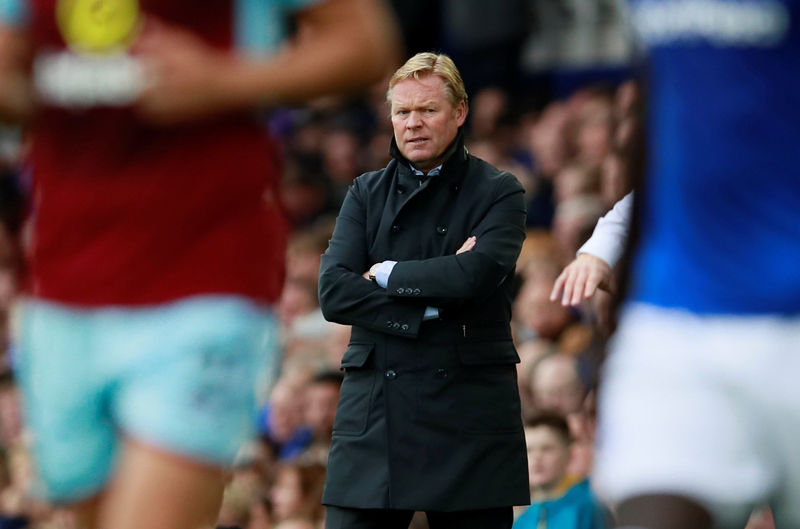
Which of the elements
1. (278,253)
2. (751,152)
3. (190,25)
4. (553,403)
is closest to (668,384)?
(751,152)

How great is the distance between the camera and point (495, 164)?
9.58 meters

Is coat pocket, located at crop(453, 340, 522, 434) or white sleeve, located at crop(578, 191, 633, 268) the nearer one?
white sleeve, located at crop(578, 191, 633, 268)

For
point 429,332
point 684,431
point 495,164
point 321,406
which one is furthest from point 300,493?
point 684,431

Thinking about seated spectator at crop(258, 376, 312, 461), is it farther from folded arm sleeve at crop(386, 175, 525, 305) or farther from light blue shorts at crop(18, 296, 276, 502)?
light blue shorts at crop(18, 296, 276, 502)

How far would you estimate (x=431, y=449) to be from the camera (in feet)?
14.0

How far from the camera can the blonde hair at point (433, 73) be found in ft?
14.5

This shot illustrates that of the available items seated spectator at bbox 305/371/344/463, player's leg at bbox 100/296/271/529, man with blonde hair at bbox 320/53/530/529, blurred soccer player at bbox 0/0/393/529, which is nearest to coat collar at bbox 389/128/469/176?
man with blonde hair at bbox 320/53/530/529

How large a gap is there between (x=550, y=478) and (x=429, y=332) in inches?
71.9

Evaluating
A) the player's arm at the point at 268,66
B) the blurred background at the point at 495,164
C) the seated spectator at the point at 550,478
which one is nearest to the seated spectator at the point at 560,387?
the blurred background at the point at 495,164

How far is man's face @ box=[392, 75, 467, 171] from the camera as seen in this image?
437cm

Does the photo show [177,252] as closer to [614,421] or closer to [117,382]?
[117,382]

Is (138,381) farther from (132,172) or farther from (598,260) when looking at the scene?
(598,260)

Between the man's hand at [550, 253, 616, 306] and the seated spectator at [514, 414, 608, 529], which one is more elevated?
the man's hand at [550, 253, 616, 306]

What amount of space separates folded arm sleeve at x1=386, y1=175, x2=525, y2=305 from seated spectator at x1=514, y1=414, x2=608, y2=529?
1.37m
